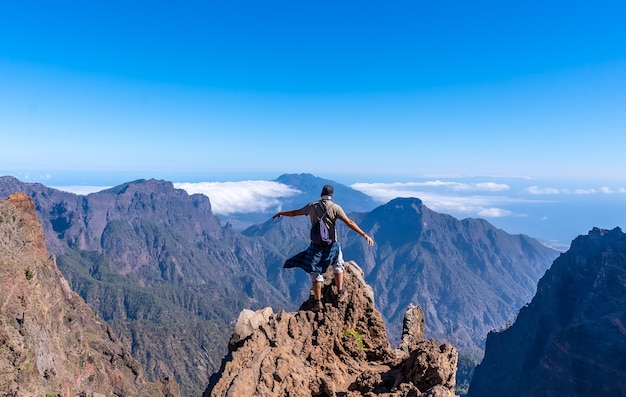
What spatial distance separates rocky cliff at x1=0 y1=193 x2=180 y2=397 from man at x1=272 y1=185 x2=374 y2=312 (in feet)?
152

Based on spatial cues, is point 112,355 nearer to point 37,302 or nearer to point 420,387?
point 37,302

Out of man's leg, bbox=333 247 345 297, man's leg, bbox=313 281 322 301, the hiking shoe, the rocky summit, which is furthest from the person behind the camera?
the hiking shoe

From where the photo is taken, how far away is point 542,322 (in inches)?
5994

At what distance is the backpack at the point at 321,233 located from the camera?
12.9 m

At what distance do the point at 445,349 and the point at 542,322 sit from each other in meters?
167

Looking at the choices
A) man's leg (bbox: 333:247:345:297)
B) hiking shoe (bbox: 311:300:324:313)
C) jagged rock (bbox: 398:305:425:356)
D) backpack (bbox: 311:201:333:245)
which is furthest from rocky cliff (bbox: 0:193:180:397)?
backpack (bbox: 311:201:333:245)

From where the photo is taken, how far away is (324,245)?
13.2 m

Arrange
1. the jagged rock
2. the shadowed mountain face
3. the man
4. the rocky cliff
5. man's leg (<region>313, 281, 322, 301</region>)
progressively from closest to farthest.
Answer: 1. the man
2. man's leg (<region>313, 281, 322, 301</region>)
3. the jagged rock
4. the rocky cliff
5. the shadowed mountain face

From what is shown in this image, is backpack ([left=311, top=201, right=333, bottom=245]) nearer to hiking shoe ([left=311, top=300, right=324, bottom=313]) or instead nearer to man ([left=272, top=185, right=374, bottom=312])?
man ([left=272, top=185, right=374, bottom=312])

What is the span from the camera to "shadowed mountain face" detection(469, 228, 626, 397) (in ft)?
344

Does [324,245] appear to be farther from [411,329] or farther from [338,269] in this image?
[411,329]

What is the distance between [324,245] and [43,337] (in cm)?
7478

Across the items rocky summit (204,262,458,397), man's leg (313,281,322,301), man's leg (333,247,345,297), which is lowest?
rocky summit (204,262,458,397)

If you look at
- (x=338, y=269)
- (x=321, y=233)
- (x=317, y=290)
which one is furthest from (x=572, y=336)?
(x=321, y=233)
